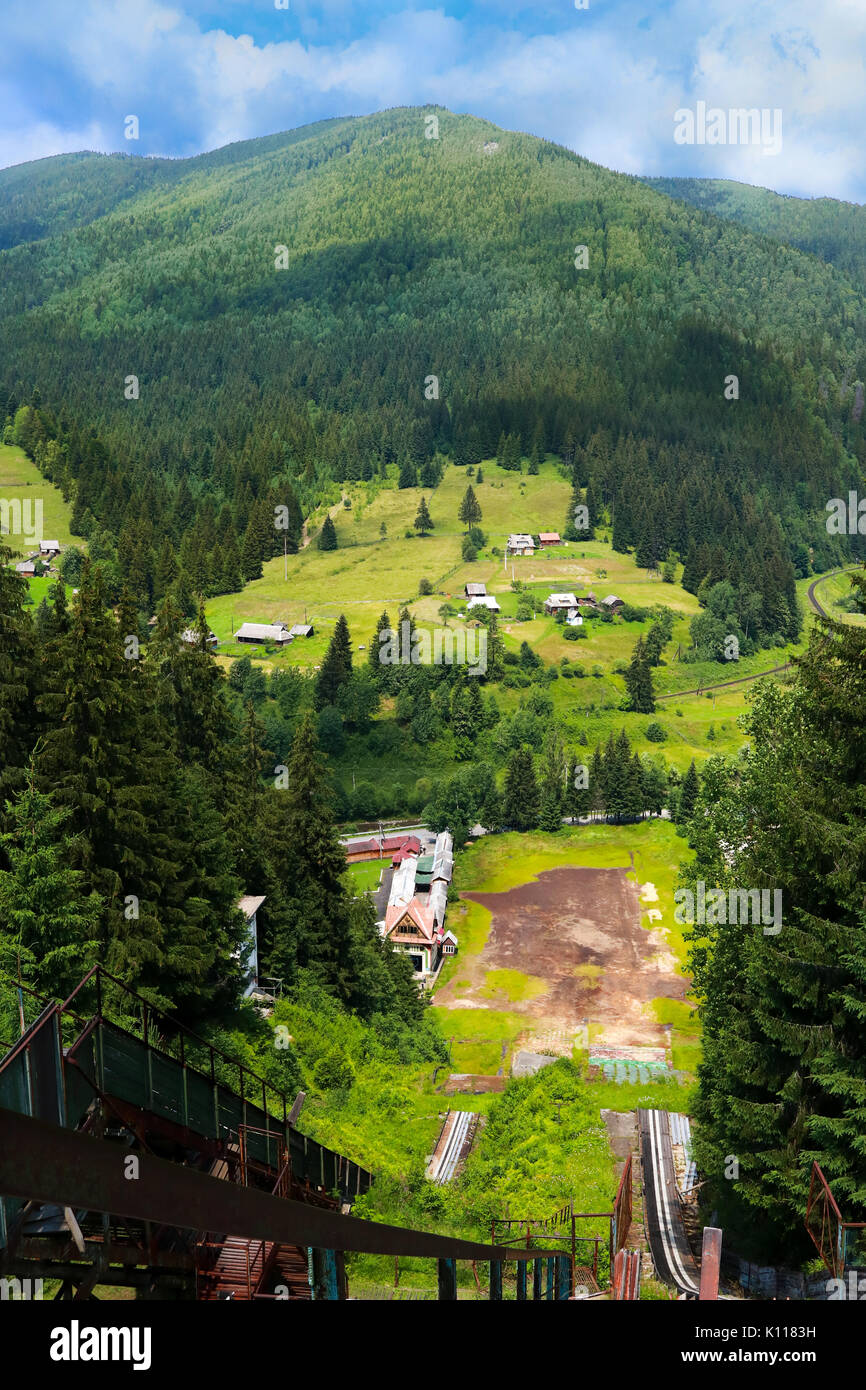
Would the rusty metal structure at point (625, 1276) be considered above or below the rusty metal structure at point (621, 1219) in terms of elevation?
above

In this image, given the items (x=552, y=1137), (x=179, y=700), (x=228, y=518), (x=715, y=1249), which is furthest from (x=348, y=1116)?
(x=228, y=518)

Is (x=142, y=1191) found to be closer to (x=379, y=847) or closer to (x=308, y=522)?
(x=379, y=847)

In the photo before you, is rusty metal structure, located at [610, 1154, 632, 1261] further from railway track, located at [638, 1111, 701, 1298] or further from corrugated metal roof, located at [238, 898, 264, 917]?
corrugated metal roof, located at [238, 898, 264, 917]

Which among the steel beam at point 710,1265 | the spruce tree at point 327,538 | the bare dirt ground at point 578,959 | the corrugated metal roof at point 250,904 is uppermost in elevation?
the spruce tree at point 327,538

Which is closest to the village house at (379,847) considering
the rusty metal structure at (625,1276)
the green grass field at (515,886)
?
the green grass field at (515,886)

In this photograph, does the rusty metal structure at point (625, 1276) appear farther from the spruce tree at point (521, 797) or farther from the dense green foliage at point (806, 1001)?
the spruce tree at point (521, 797)

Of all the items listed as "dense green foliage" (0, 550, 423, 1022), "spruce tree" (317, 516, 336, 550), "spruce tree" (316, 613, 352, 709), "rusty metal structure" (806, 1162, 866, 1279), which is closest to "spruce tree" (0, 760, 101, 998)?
"dense green foliage" (0, 550, 423, 1022)
